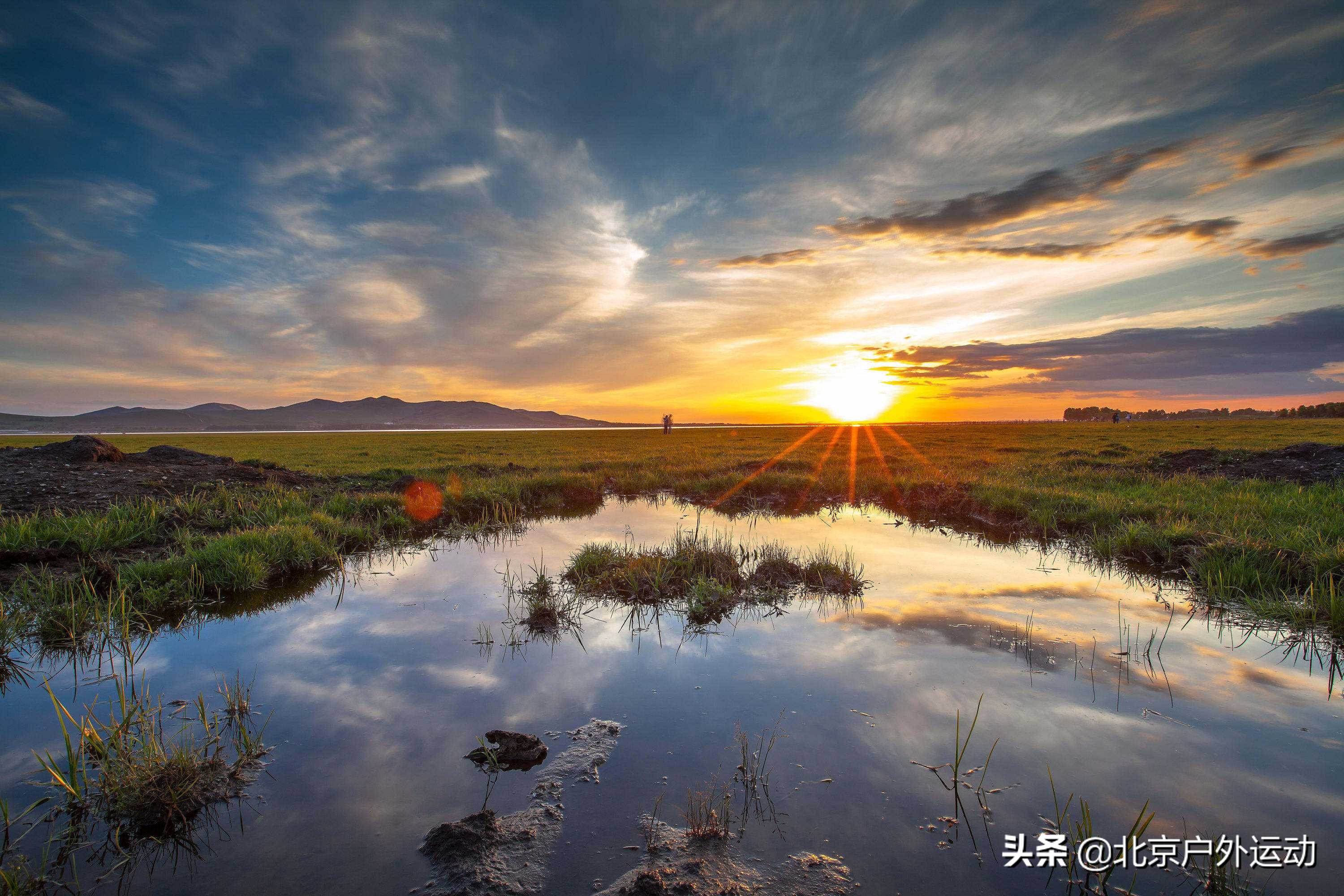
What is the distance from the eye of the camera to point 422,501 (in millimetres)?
13930

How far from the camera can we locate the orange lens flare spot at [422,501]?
12766 millimetres

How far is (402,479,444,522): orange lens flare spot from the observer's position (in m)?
12.8

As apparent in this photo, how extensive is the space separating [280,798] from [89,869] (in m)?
0.82

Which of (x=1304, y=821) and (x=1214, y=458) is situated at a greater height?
(x=1214, y=458)

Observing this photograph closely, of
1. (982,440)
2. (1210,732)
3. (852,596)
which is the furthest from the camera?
(982,440)

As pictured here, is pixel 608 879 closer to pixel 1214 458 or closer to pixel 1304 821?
pixel 1304 821

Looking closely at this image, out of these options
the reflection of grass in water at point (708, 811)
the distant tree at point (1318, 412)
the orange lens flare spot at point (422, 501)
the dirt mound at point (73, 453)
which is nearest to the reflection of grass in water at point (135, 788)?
the reflection of grass in water at point (708, 811)

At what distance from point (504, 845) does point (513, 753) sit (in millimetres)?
827

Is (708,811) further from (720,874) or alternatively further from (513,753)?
(513,753)

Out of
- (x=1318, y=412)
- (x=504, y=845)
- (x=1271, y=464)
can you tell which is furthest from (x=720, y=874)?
(x=1318, y=412)

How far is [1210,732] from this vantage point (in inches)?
156

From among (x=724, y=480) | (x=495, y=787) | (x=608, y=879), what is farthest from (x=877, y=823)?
(x=724, y=480)

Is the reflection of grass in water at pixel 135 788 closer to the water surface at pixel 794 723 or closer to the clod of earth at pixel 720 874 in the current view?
the water surface at pixel 794 723

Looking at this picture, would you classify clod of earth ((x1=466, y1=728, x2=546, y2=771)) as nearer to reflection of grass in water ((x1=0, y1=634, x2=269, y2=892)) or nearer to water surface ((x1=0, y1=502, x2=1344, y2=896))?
water surface ((x1=0, y1=502, x2=1344, y2=896))
